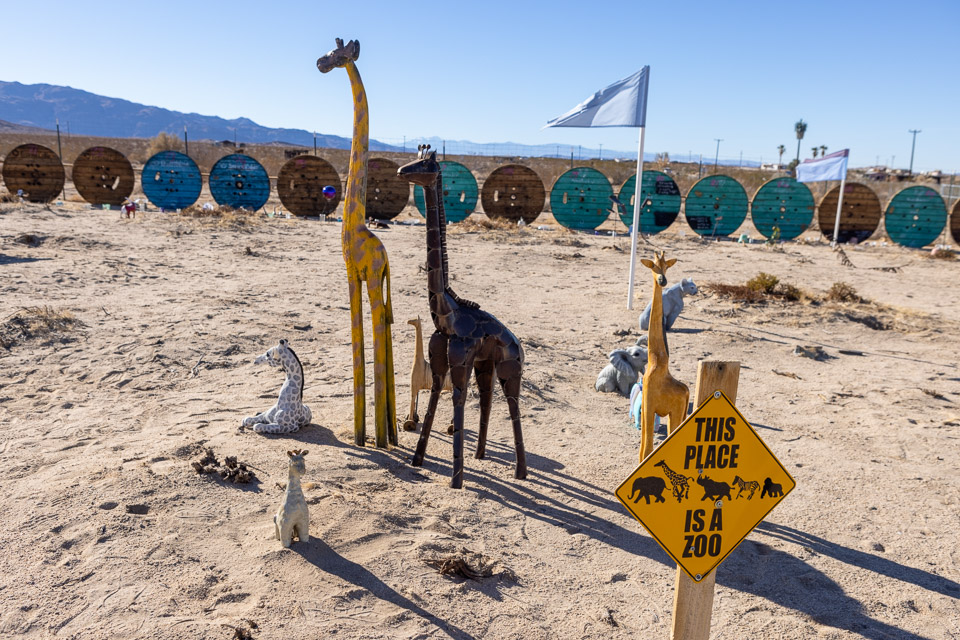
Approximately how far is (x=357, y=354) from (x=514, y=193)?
1690 centimetres

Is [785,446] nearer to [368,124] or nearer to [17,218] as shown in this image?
[368,124]

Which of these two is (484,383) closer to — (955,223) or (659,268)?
(659,268)

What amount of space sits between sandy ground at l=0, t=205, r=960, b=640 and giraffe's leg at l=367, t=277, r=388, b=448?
25 centimetres

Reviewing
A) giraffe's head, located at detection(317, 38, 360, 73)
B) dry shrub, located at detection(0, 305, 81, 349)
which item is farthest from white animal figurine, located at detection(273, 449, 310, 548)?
dry shrub, located at detection(0, 305, 81, 349)

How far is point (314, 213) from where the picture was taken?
68.3 feet

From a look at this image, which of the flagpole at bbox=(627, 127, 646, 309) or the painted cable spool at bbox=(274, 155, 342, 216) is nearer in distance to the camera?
the flagpole at bbox=(627, 127, 646, 309)

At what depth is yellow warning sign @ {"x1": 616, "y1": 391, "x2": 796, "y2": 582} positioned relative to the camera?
239 cm

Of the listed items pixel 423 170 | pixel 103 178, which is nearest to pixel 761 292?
pixel 423 170

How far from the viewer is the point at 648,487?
2.40m

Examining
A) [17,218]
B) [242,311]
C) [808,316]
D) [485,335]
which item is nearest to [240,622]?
[485,335]

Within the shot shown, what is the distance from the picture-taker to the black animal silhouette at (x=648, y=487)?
239cm

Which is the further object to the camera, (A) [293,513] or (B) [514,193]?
(B) [514,193]

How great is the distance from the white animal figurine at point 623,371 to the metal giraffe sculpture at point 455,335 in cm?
217

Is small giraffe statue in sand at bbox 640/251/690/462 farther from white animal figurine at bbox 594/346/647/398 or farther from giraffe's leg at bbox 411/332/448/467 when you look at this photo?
white animal figurine at bbox 594/346/647/398
